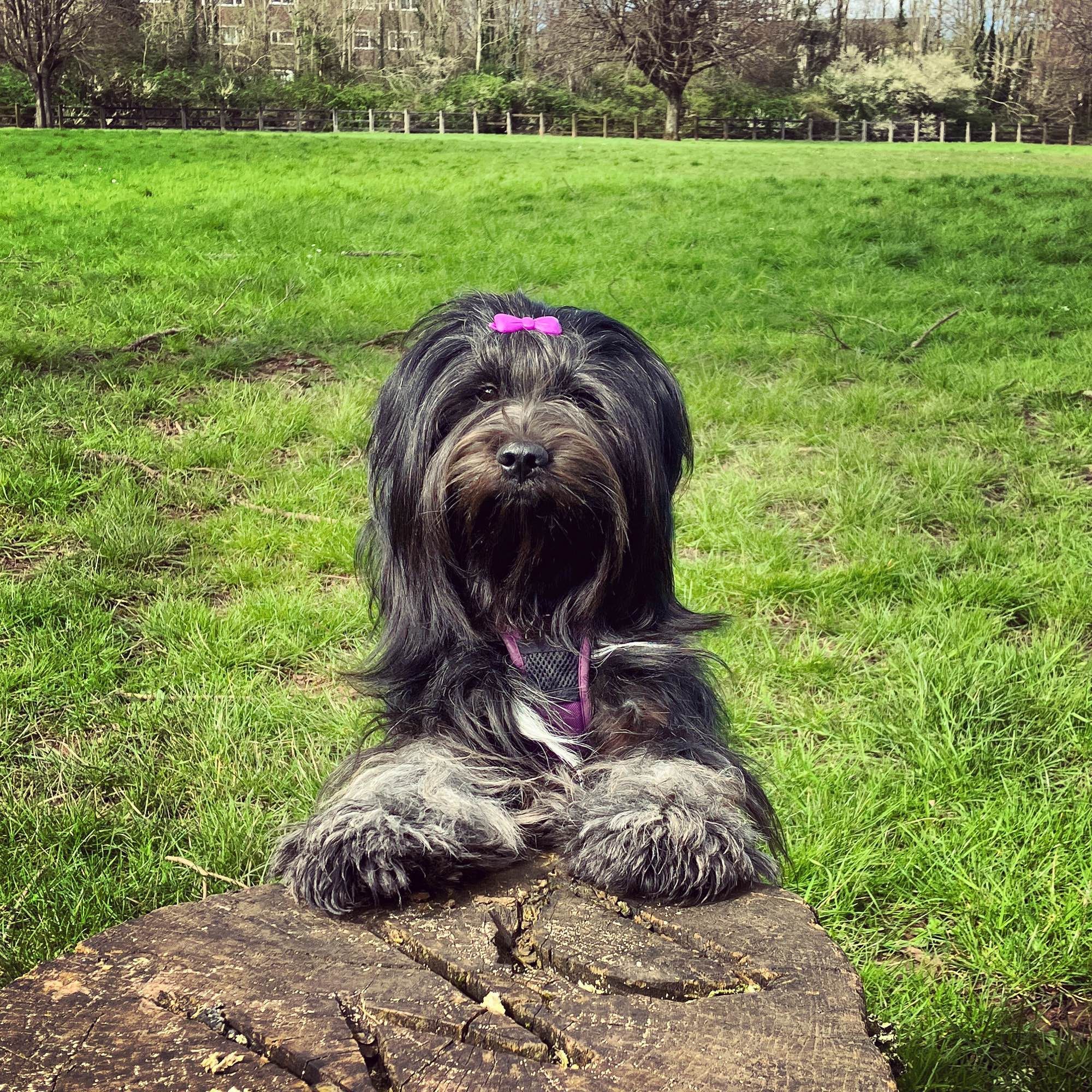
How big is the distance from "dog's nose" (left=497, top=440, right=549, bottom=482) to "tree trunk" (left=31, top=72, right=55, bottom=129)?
151ft

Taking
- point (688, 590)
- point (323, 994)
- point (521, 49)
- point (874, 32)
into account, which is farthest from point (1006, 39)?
point (323, 994)

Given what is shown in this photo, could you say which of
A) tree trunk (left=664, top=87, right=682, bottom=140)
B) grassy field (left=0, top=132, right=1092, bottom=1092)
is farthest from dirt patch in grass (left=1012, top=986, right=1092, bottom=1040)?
tree trunk (left=664, top=87, right=682, bottom=140)

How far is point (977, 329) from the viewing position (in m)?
9.59

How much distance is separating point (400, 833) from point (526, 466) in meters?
0.82

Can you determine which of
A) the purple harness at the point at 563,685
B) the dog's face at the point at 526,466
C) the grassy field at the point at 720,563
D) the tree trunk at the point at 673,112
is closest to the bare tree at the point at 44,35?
the tree trunk at the point at 673,112

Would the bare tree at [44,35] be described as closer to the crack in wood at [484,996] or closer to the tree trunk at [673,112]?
the tree trunk at [673,112]

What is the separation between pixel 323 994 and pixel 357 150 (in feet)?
86.8

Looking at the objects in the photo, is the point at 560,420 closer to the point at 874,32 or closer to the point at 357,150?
the point at 357,150

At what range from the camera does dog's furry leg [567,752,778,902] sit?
6.58ft

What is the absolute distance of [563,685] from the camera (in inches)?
103

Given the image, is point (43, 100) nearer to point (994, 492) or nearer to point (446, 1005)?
point (994, 492)

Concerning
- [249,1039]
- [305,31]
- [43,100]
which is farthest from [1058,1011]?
[305,31]

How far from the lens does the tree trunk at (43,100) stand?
4188 centimetres

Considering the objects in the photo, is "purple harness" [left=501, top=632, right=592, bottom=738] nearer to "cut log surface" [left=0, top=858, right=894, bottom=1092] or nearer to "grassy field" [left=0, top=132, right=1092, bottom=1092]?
"cut log surface" [left=0, top=858, right=894, bottom=1092]
